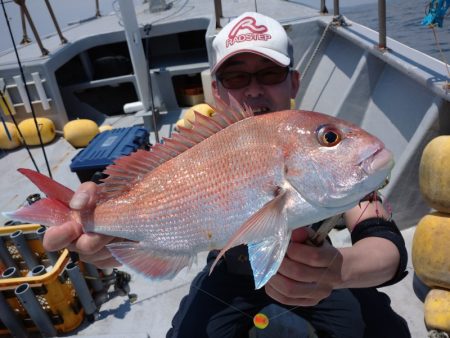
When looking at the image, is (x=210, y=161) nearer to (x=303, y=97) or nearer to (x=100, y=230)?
(x=100, y=230)

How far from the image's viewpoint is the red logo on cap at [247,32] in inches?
71.6

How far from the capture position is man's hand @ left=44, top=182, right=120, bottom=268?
1.42 m

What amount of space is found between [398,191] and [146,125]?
433 centimetres

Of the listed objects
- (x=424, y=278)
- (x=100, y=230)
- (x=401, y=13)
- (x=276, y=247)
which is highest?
(x=276, y=247)

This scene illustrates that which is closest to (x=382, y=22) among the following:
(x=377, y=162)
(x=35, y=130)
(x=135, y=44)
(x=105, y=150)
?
(x=377, y=162)

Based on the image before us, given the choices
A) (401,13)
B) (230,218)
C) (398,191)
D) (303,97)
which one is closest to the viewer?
(230,218)

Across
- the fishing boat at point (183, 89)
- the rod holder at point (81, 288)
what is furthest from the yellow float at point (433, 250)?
the rod holder at point (81, 288)

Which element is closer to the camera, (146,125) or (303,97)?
(303,97)

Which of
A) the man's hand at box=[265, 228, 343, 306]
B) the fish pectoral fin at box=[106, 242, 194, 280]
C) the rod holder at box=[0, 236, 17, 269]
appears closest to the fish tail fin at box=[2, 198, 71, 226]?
the fish pectoral fin at box=[106, 242, 194, 280]

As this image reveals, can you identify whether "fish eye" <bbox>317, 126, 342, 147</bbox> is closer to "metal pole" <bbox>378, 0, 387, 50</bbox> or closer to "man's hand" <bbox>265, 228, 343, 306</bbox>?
Result: "man's hand" <bbox>265, 228, 343, 306</bbox>

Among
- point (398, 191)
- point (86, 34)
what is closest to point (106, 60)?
point (86, 34)

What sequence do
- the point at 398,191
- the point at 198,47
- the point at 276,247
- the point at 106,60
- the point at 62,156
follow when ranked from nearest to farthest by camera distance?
the point at 276,247 → the point at 398,191 → the point at 62,156 → the point at 106,60 → the point at 198,47

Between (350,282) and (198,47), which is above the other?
(350,282)

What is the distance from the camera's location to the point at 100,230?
1420 millimetres
